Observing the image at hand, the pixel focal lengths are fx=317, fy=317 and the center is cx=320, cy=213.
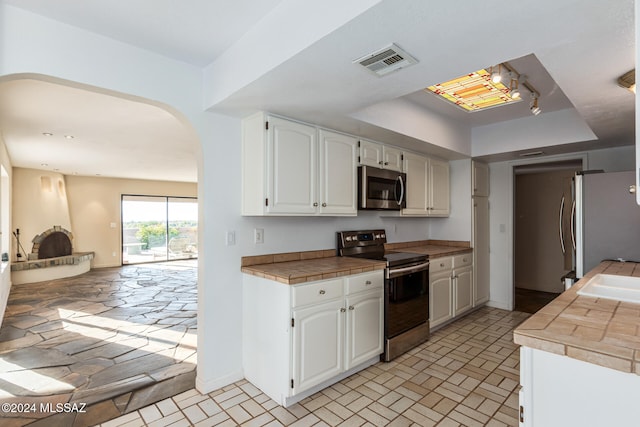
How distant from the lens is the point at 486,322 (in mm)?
3947

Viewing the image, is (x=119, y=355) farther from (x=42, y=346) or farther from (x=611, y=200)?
(x=611, y=200)

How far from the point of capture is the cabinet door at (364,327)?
8.30ft

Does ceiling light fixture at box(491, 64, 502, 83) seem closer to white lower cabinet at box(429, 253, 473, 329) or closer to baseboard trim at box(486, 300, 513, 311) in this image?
white lower cabinet at box(429, 253, 473, 329)

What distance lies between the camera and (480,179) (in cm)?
444

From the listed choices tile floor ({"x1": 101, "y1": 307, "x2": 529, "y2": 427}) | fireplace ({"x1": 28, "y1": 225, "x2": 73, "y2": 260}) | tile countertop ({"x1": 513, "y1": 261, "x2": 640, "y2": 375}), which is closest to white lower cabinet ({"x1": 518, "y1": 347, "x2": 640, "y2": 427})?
tile countertop ({"x1": 513, "y1": 261, "x2": 640, "y2": 375})

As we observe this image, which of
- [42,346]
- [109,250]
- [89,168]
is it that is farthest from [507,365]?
[109,250]

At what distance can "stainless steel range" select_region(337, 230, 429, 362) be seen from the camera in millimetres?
2840

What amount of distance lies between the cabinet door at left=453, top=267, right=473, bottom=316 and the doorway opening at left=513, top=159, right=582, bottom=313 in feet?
5.30

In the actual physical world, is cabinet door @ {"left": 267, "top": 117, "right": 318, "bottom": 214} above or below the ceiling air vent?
below

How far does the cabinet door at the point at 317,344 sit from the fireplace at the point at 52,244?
25.0ft

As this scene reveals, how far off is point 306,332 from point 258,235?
919mm

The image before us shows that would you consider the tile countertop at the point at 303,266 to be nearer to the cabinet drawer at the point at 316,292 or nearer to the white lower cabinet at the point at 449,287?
the cabinet drawer at the point at 316,292

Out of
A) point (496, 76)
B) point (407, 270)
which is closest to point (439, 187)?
point (407, 270)

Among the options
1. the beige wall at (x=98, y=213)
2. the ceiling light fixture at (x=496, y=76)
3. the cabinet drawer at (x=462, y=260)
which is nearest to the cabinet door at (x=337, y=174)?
the ceiling light fixture at (x=496, y=76)
